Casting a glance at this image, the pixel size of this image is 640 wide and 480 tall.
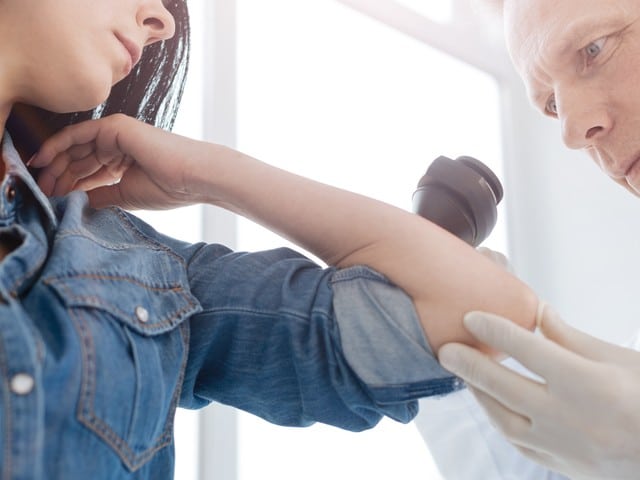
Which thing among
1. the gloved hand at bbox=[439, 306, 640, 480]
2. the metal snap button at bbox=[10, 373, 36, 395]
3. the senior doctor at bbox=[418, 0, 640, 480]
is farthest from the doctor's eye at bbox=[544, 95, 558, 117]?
the metal snap button at bbox=[10, 373, 36, 395]

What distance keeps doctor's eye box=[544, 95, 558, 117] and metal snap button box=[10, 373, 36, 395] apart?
1.03m

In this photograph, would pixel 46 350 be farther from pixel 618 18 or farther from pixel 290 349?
pixel 618 18

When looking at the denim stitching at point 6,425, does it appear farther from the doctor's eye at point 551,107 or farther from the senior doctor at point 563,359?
the doctor's eye at point 551,107

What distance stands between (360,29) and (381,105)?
25cm

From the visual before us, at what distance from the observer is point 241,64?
1.85m

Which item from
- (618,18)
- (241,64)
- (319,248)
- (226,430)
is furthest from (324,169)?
(319,248)

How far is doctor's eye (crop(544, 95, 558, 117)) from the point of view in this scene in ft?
4.31

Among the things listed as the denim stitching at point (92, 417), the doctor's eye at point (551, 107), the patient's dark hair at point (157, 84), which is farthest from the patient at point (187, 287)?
the doctor's eye at point (551, 107)

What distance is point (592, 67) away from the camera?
1162 mm

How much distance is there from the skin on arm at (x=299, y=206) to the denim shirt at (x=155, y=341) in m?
0.03

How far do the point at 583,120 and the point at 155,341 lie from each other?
2.61 ft

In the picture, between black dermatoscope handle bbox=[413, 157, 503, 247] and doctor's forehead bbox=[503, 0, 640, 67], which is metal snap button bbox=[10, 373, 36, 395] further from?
doctor's forehead bbox=[503, 0, 640, 67]

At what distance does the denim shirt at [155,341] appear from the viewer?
59cm

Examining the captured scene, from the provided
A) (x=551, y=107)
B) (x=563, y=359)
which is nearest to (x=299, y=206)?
(x=563, y=359)
